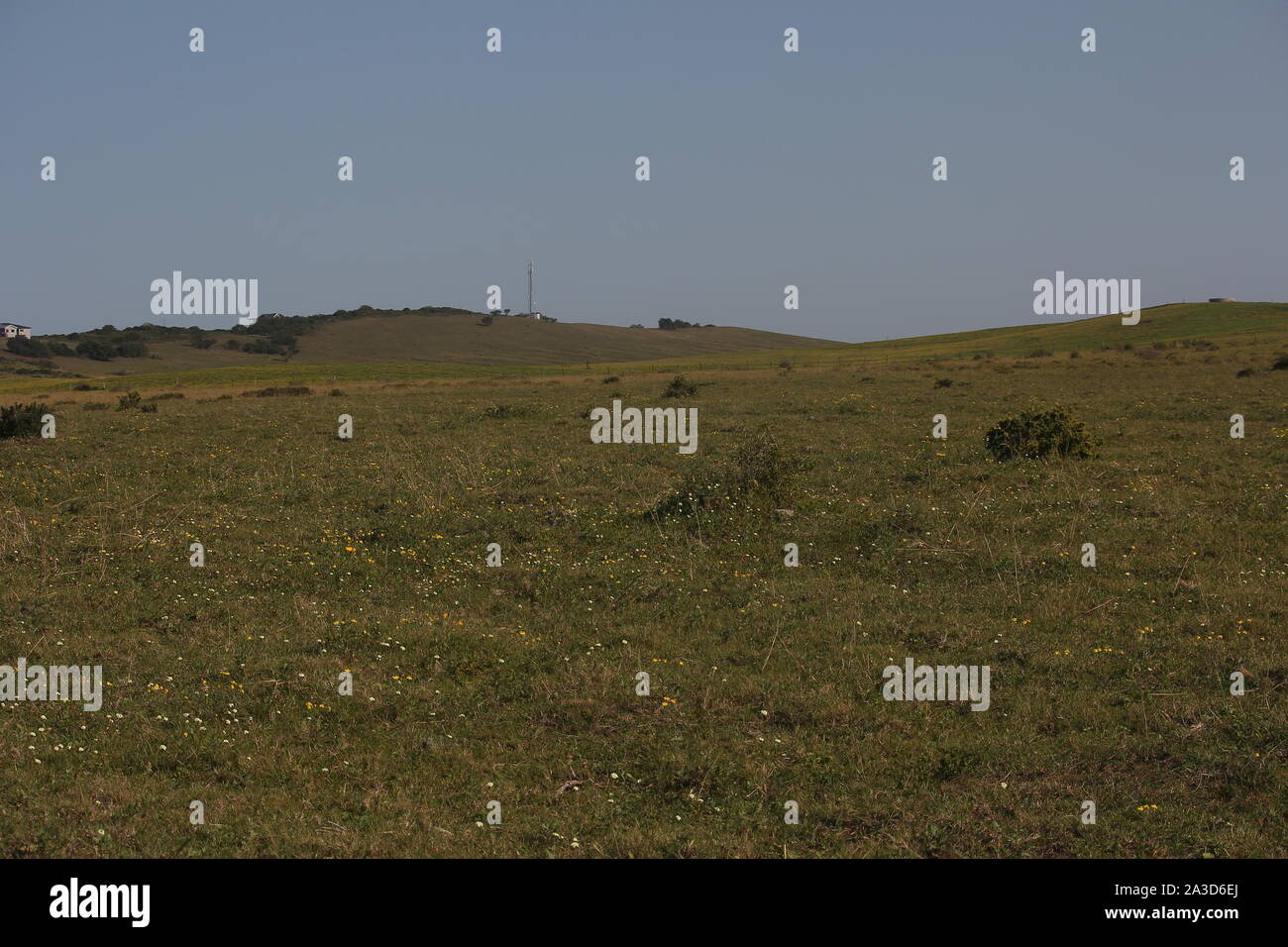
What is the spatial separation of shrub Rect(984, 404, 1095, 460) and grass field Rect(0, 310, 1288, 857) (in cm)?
54

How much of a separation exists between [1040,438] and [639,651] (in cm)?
1222

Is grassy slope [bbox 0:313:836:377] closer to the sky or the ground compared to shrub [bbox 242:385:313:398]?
closer to the sky

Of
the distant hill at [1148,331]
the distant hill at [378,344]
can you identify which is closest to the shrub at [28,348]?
the distant hill at [378,344]

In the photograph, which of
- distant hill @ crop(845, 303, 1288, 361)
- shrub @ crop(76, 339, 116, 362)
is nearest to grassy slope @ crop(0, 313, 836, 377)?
shrub @ crop(76, 339, 116, 362)

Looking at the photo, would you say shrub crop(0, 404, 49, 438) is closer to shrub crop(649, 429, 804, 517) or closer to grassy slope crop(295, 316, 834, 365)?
shrub crop(649, 429, 804, 517)

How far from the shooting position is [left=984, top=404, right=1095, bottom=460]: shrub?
19.9 m

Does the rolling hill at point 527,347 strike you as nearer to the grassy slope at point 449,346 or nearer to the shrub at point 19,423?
the grassy slope at point 449,346

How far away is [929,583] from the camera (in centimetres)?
1316

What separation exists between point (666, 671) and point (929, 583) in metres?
4.44

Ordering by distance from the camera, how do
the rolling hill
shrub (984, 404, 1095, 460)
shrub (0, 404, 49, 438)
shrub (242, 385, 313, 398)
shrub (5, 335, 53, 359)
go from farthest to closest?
shrub (5, 335, 53, 359), the rolling hill, shrub (242, 385, 313, 398), shrub (0, 404, 49, 438), shrub (984, 404, 1095, 460)

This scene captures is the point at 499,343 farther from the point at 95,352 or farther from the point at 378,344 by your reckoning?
the point at 95,352
